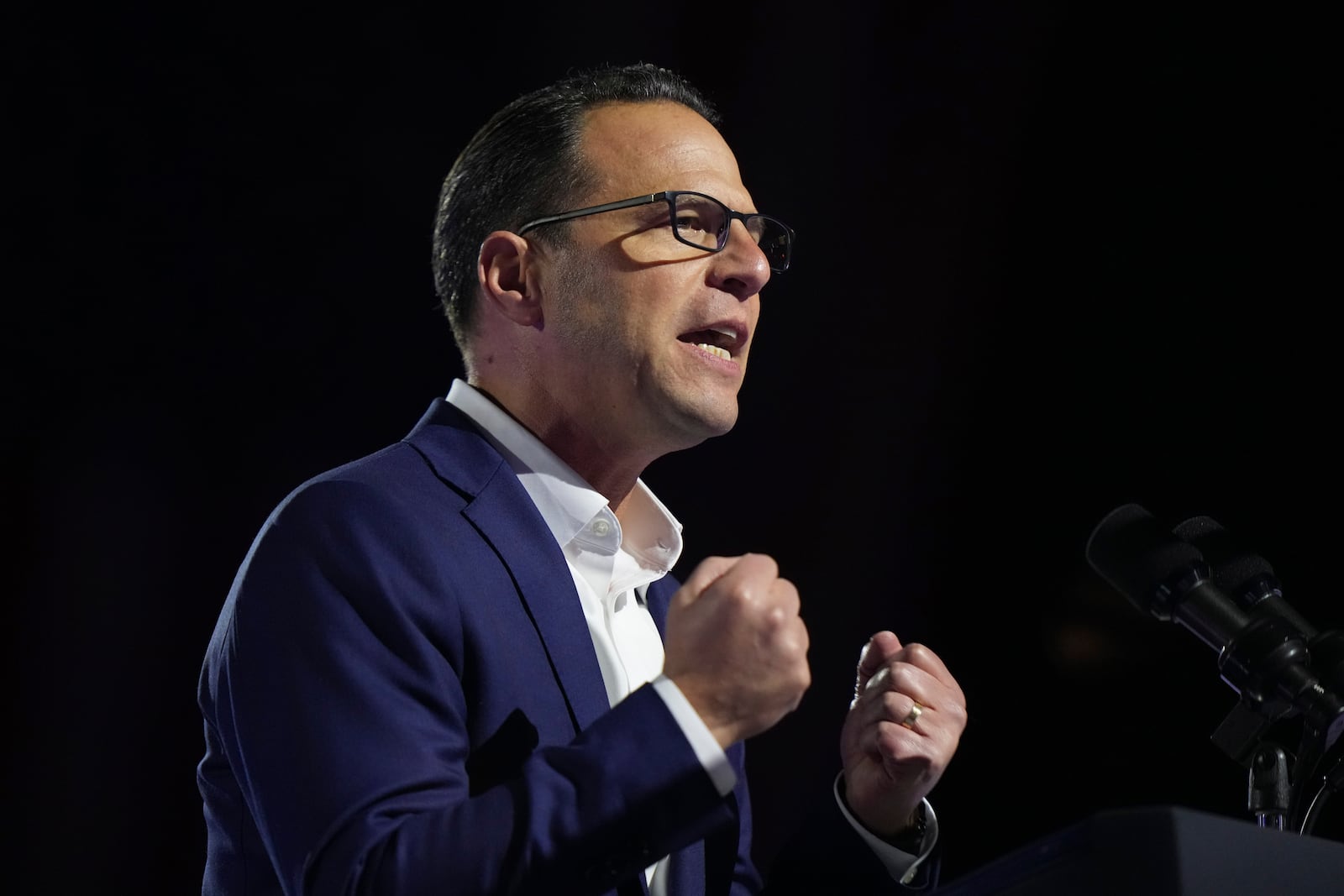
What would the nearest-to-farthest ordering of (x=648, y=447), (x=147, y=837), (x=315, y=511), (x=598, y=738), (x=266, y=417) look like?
1. (x=598, y=738)
2. (x=315, y=511)
3. (x=648, y=447)
4. (x=147, y=837)
5. (x=266, y=417)

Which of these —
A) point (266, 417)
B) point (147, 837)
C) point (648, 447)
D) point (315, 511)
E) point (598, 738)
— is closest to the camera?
point (598, 738)

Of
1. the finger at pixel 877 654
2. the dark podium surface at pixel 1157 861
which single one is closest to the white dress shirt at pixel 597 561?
the finger at pixel 877 654

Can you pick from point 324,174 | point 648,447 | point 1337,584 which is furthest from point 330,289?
point 1337,584

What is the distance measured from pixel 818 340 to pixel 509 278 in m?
1.44

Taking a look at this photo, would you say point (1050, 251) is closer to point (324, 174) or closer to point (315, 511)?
point (324, 174)

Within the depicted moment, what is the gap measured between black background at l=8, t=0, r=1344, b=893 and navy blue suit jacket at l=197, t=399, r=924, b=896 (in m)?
1.09

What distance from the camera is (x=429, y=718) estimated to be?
1.34 m

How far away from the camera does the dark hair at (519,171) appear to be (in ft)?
6.52

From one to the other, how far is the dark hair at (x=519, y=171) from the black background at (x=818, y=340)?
799mm

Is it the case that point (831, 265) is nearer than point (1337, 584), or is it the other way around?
point (1337, 584)

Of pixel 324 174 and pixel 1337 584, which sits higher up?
pixel 324 174

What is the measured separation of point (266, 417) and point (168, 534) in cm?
33

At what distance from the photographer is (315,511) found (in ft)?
4.82

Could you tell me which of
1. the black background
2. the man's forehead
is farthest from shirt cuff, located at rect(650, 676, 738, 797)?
the black background
